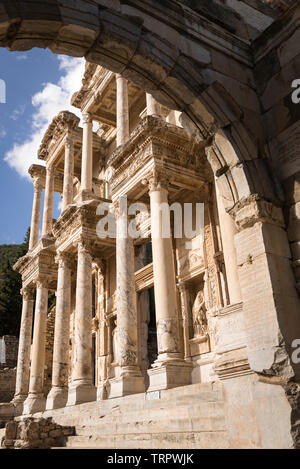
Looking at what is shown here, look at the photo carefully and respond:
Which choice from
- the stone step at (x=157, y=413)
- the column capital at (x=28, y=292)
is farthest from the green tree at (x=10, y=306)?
the stone step at (x=157, y=413)

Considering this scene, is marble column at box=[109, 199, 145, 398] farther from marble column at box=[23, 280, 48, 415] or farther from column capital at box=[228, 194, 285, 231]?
column capital at box=[228, 194, 285, 231]

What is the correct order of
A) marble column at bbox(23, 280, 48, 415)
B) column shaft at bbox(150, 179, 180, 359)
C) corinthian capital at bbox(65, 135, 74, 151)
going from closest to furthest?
column shaft at bbox(150, 179, 180, 359) < marble column at bbox(23, 280, 48, 415) < corinthian capital at bbox(65, 135, 74, 151)

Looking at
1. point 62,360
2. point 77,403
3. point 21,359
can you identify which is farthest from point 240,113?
point 21,359

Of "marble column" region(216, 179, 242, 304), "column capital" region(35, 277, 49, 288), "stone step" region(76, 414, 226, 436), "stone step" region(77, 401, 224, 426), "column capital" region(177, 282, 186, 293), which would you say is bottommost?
"stone step" region(76, 414, 226, 436)

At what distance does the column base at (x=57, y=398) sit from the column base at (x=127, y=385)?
4.87 meters

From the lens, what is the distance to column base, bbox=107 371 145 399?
1183cm

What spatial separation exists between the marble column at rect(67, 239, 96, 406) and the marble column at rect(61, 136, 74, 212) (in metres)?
3.96

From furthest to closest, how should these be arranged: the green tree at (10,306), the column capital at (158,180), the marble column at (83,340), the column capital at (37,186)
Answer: the green tree at (10,306), the column capital at (37,186), the marble column at (83,340), the column capital at (158,180)

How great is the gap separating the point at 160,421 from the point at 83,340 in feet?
23.8

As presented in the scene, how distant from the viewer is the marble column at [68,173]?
20.0 meters

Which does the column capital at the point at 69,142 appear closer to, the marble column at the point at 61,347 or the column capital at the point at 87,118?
the column capital at the point at 87,118

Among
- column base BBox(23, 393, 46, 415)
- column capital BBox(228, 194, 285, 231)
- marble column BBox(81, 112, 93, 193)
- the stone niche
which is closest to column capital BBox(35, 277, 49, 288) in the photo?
column base BBox(23, 393, 46, 415)

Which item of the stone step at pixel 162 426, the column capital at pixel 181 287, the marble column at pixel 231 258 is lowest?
the stone step at pixel 162 426

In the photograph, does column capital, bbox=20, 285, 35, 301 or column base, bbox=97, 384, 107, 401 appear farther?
column capital, bbox=20, 285, 35, 301
